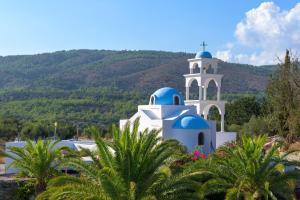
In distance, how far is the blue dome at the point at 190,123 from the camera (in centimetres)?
2480

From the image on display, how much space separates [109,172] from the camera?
418 inches

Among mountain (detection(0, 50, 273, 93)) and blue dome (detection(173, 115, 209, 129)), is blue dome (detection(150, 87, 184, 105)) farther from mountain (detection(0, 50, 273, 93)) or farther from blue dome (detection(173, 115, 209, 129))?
mountain (detection(0, 50, 273, 93))

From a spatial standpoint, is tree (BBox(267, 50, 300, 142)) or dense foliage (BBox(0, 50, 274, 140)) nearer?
tree (BBox(267, 50, 300, 142))

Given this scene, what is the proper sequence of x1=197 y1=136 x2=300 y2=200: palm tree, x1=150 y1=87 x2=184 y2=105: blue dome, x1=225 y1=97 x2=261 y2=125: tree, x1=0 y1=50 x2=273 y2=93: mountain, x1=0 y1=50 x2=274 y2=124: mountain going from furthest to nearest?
1. x1=0 y1=50 x2=273 y2=93: mountain
2. x1=0 y1=50 x2=274 y2=124: mountain
3. x1=225 y1=97 x2=261 y2=125: tree
4. x1=150 y1=87 x2=184 y2=105: blue dome
5. x1=197 y1=136 x2=300 y2=200: palm tree

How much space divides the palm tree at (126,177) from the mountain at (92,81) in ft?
197

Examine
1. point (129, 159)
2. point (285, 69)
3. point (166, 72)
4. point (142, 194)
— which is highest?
point (166, 72)

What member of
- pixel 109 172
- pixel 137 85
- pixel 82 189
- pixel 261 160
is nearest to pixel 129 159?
pixel 109 172

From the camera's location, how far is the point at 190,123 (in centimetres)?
2483

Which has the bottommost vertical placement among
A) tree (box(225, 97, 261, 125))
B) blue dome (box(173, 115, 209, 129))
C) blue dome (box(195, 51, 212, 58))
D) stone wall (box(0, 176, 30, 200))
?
stone wall (box(0, 176, 30, 200))

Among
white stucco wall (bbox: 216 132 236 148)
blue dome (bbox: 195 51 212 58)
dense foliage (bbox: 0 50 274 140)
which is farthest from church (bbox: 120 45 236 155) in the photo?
dense foliage (bbox: 0 50 274 140)

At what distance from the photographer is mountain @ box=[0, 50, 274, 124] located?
8038 centimetres

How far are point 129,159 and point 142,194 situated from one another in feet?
2.86

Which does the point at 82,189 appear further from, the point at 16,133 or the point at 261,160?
the point at 16,133

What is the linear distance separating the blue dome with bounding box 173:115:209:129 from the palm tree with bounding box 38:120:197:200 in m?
13.4
